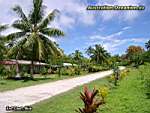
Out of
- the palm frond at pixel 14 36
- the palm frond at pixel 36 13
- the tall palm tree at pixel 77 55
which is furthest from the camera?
the tall palm tree at pixel 77 55

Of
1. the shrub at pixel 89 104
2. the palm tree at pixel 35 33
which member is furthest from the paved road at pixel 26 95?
the palm tree at pixel 35 33

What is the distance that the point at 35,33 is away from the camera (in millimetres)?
34719

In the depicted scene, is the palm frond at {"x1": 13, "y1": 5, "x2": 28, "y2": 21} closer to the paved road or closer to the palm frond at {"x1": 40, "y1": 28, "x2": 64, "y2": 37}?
the palm frond at {"x1": 40, "y1": 28, "x2": 64, "y2": 37}

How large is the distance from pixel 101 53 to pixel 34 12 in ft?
199

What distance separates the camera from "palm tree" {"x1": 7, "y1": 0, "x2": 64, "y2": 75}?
34.1 meters

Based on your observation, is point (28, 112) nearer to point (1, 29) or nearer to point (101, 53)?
point (1, 29)

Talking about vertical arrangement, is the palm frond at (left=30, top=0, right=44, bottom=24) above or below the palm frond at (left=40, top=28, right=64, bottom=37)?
above

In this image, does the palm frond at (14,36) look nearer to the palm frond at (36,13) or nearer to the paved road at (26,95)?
the palm frond at (36,13)

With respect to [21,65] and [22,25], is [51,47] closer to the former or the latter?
[22,25]

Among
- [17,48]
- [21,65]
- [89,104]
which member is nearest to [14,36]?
[17,48]

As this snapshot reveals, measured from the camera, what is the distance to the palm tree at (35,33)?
34125 millimetres

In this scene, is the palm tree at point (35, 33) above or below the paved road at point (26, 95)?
above

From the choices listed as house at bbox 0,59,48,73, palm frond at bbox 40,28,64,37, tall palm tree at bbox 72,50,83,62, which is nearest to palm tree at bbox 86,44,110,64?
tall palm tree at bbox 72,50,83,62

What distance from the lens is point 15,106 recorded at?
1255 cm
